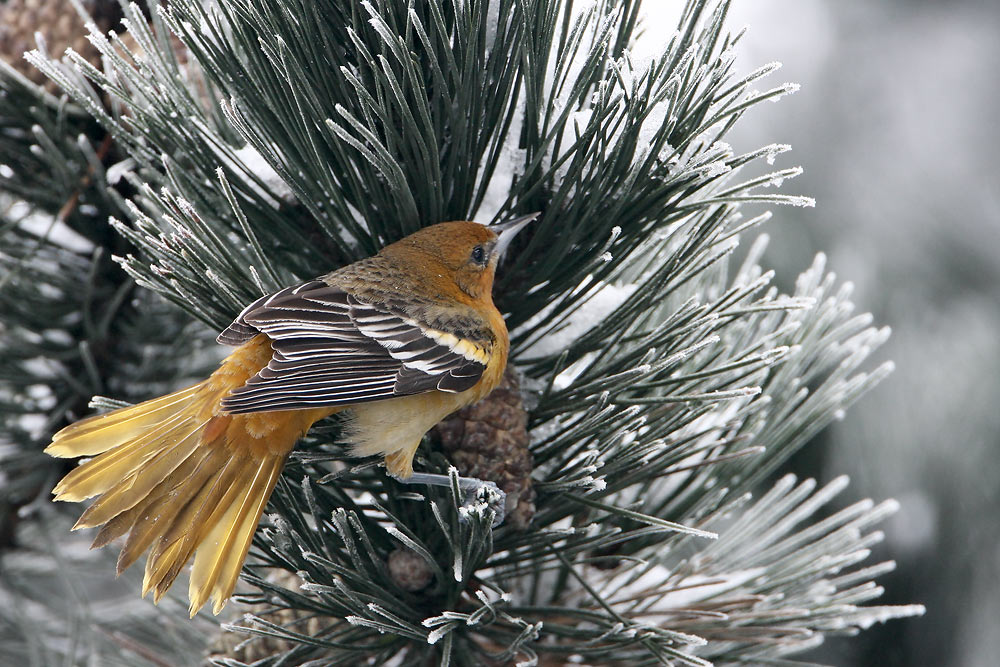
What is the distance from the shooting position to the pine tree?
67.2 inches

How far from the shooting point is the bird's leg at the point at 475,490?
1712 millimetres

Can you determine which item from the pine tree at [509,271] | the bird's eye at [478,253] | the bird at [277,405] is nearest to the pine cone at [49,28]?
the pine tree at [509,271]

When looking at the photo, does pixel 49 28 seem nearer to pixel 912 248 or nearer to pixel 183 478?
pixel 183 478

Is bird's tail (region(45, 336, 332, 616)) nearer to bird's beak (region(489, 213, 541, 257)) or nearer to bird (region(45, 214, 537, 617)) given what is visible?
bird (region(45, 214, 537, 617))

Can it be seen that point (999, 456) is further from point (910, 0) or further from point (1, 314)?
point (1, 314)

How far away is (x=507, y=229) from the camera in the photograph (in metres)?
1.96

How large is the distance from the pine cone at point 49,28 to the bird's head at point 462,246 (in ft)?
3.40

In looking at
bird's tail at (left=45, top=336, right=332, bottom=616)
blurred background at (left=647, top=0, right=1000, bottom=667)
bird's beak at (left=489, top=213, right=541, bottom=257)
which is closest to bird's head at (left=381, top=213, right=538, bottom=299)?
bird's beak at (left=489, top=213, right=541, bottom=257)

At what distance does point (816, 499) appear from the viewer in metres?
2.13

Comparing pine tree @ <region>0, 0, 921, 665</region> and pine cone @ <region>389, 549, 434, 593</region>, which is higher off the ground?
pine tree @ <region>0, 0, 921, 665</region>

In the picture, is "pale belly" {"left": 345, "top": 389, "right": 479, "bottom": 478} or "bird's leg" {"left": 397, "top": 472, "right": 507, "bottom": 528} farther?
"pale belly" {"left": 345, "top": 389, "right": 479, "bottom": 478}

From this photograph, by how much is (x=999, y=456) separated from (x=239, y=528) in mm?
2337

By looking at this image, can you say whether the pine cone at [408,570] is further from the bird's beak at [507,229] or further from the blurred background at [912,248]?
the blurred background at [912,248]

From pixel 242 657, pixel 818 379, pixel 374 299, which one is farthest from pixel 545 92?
pixel 818 379
